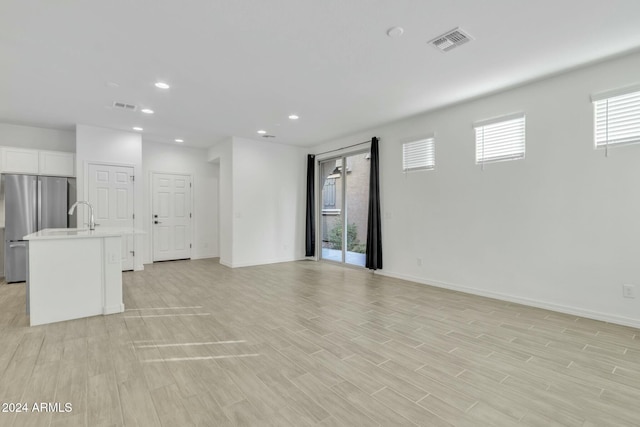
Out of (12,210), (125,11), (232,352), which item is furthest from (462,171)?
(12,210)

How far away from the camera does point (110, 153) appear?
5.86 meters

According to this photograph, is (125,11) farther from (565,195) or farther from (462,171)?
(565,195)

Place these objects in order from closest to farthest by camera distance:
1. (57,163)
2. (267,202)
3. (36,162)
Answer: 1. (36,162)
2. (57,163)
3. (267,202)

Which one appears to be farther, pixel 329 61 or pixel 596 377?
pixel 329 61

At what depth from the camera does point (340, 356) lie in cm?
251

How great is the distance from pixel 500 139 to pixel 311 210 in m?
4.42

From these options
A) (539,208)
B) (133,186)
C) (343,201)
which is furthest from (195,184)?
(539,208)

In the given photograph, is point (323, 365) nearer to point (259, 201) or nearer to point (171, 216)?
point (259, 201)

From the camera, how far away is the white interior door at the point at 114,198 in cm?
571

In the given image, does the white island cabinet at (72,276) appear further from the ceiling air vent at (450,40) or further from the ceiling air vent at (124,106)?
the ceiling air vent at (450,40)

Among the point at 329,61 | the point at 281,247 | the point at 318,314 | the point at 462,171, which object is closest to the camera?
the point at 329,61

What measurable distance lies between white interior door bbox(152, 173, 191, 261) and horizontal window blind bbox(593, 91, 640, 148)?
777cm

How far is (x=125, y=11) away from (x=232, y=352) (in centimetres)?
296

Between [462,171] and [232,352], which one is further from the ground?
[462,171]
